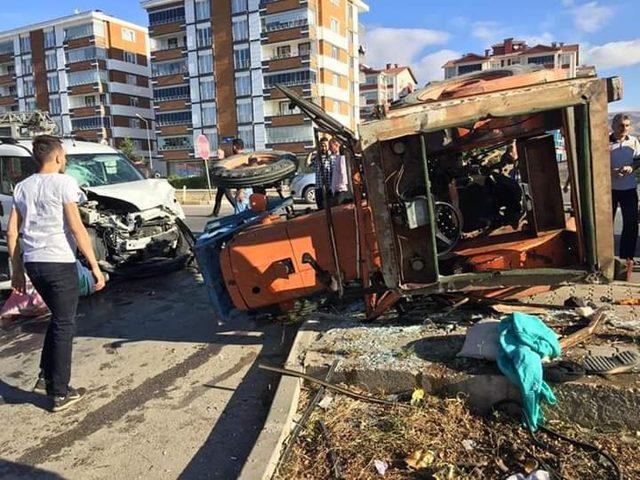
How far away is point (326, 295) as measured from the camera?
4.61m

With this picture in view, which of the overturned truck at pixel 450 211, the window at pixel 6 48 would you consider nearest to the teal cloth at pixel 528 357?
the overturned truck at pixel 450 211

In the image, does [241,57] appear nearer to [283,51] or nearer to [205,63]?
[283,51]

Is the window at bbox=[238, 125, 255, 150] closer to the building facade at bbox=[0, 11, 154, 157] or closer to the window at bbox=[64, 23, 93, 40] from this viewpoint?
the building facade at bbox=[0, 11, 154, 157]

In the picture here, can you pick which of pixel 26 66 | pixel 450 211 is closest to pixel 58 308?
pixel 450 211

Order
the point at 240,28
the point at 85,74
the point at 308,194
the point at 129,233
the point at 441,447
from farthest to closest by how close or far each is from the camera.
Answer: the point at 85,74
the point at 240,28
the point at 308,194
the point at 129,233
the point at 441,447

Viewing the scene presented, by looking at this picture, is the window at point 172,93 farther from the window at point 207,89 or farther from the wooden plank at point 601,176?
the wooden plank at point 601,176

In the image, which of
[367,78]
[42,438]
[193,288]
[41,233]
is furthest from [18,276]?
[367,78]

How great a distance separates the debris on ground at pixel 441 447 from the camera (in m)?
2.83

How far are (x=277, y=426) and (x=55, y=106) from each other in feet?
255

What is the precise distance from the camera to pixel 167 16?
204ft

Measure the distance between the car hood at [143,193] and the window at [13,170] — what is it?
49.9 inches

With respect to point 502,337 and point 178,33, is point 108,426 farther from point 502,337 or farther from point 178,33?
point 178,33

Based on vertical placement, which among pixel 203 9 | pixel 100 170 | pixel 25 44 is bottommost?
pixel 100 170

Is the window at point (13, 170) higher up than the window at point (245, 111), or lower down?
lower down
